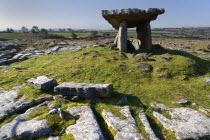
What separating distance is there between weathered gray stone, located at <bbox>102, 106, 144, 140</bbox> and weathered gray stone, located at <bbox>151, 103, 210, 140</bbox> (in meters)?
2.00

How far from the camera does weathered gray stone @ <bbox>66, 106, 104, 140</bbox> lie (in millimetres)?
8196

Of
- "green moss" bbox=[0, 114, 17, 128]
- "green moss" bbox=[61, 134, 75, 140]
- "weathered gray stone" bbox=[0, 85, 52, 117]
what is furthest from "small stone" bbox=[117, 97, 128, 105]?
"green moss" bbox=[0, 114, 17, 128]

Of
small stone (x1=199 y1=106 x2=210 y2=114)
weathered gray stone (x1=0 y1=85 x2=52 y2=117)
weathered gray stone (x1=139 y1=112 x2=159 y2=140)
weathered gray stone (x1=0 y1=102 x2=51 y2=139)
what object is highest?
weathered gray stone (x1=0 y1=85 x2=52 y2=117)

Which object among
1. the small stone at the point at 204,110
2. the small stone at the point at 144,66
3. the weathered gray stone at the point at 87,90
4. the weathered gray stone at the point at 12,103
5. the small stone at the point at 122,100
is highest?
the small stone at the point at 144,66

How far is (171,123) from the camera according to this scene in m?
9.68

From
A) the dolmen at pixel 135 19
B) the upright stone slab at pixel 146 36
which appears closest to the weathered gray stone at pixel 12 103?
the dolmen at pixel 135 19

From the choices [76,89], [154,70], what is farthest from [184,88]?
[76,89]

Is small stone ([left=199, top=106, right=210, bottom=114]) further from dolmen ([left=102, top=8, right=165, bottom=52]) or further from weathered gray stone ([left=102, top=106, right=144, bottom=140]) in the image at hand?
dolmen ([left=102, top=8, right=165, bottom=52])

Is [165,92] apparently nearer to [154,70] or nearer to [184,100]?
[184,100]

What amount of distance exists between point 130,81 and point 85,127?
927 cm

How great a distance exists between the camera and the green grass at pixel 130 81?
11023mm

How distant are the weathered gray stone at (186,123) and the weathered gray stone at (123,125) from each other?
200cm

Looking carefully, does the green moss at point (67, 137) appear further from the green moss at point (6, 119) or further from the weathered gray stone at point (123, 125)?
the green moss at point (6, 119)

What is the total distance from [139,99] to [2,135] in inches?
387
